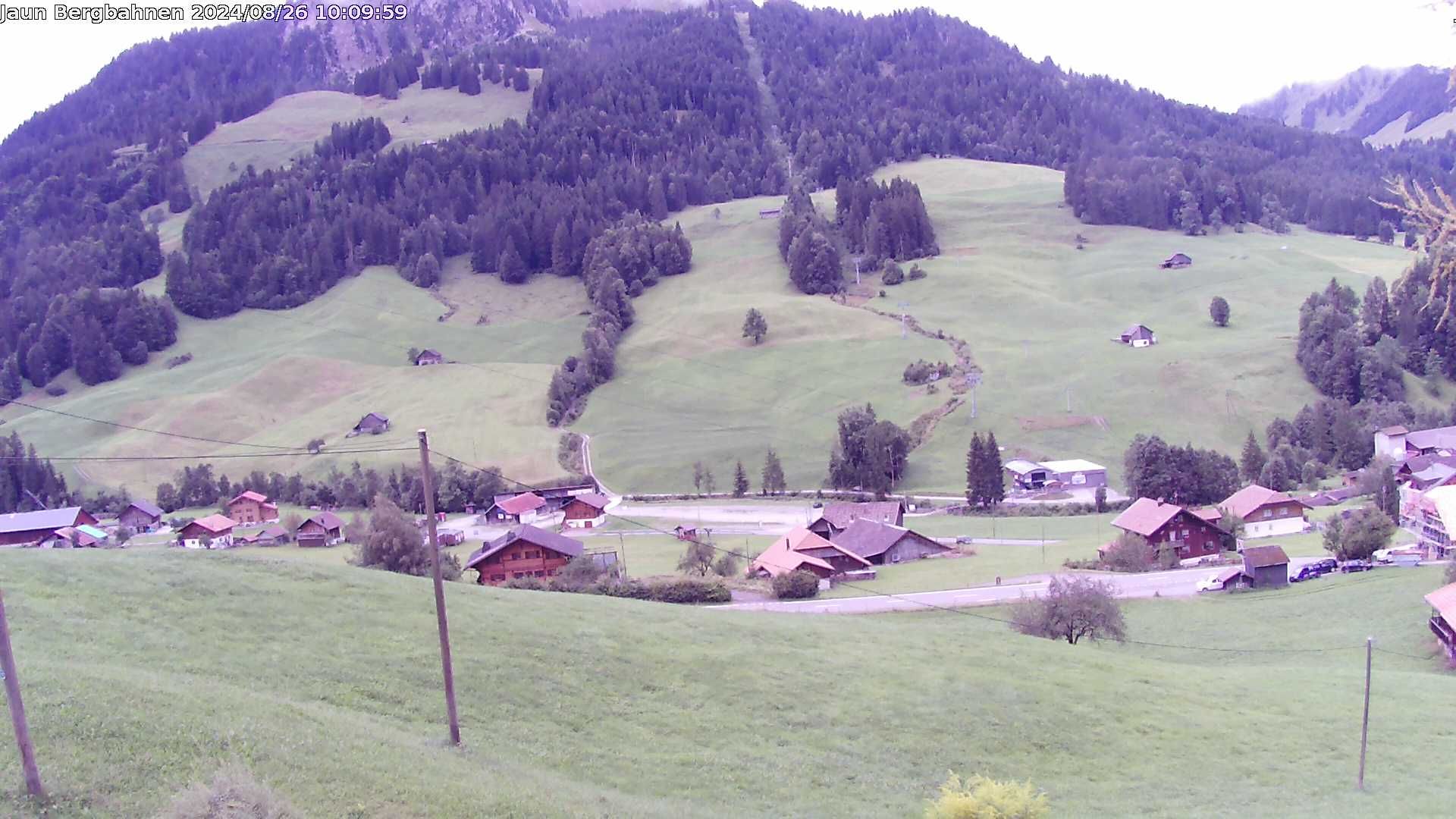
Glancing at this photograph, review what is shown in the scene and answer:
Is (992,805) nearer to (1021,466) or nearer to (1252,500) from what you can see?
(1252,500)

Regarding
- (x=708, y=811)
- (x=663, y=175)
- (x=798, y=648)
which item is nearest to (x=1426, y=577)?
(x=798, y=648)

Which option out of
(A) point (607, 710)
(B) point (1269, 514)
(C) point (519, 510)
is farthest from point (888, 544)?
(A) point (607, 710)

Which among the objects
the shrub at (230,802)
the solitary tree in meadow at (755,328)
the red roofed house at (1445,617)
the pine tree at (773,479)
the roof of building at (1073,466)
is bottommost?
the pine tree at (773,479)

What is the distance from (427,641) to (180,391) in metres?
112

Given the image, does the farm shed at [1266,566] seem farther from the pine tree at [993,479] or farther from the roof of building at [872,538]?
the pine tree at [993,479]

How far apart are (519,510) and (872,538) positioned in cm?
3495

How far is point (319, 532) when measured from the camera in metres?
80.3

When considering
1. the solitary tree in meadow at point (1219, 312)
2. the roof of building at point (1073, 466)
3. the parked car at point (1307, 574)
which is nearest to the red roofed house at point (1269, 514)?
the parked car at point (1307, 574)

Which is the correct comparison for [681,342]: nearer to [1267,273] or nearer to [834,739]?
[1267,273]

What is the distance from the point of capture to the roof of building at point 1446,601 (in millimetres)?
37812

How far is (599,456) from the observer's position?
338 ft

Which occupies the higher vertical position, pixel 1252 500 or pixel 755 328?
pixel 755 328

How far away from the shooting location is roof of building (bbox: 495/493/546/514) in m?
89.6

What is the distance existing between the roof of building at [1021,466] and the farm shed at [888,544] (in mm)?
21807
